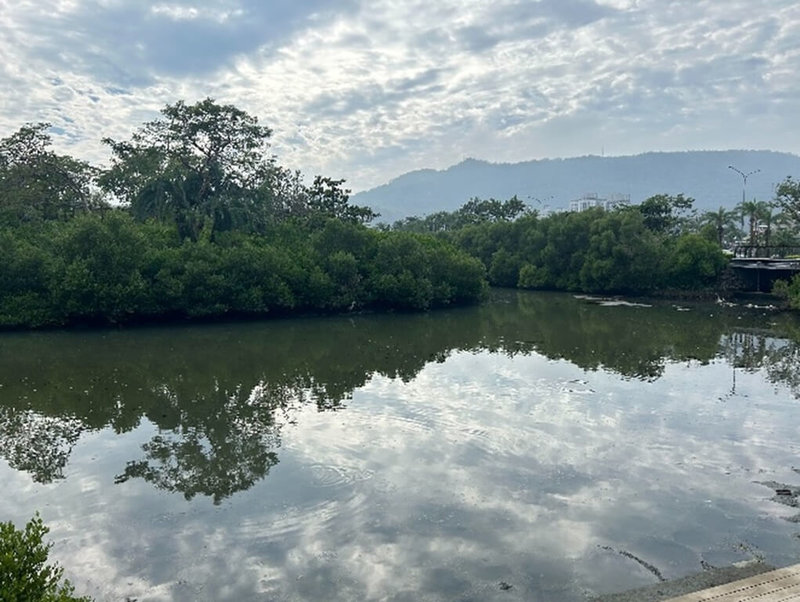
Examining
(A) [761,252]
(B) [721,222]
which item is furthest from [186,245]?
(B) [721,222]

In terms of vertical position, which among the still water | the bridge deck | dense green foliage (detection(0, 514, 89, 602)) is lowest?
the still water

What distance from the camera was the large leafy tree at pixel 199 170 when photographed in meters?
38.4

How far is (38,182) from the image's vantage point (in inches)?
1567

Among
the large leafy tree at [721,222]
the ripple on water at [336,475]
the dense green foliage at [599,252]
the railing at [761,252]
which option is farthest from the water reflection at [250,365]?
the large leafy tree at [721,222]

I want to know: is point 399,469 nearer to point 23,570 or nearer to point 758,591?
point 758,591

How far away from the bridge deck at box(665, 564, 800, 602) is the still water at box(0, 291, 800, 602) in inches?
47.9

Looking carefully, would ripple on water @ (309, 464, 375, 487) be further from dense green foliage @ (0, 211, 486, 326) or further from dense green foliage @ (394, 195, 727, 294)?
dense green foliage @ (394, 195, 727, 294)

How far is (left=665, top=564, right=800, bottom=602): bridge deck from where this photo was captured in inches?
254

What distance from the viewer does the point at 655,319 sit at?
35.0m

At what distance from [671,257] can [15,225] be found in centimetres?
4714

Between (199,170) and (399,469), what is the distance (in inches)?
1305

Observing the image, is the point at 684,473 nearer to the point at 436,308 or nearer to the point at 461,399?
the point at 461,399

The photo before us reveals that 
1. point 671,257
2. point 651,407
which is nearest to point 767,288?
point 671,257

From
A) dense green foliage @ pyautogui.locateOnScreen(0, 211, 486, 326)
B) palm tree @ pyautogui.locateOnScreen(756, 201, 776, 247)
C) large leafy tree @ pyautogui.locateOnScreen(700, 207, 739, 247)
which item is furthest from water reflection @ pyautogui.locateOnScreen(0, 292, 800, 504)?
palm tree @ pyautogui.locateOnScreen(756, 201, 776, 247)
